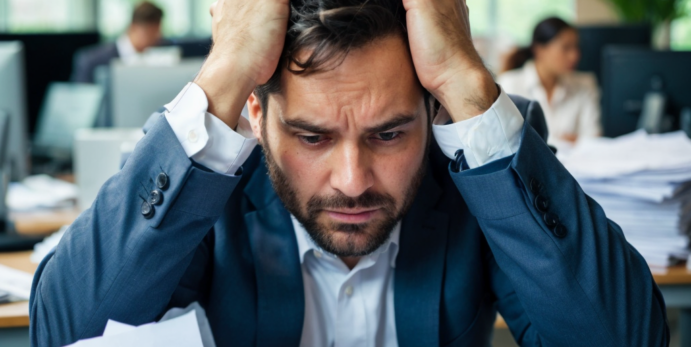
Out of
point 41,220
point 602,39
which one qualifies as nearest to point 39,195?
point 41,220

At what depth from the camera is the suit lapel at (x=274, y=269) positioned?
4.28 ft

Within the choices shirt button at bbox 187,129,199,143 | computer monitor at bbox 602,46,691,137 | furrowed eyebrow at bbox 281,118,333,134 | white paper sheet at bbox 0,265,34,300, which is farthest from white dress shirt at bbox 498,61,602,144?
shirt button at bbox 187,129,199,143

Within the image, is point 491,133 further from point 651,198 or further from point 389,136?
point 651,198

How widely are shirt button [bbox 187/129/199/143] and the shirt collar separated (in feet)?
0.90

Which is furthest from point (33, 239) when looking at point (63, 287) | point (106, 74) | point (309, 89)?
point (106, 74)

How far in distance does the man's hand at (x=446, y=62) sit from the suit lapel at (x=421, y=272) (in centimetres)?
24

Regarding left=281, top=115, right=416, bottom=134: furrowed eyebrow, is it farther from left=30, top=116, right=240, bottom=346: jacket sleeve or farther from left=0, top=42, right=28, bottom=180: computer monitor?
left=0, top=42, right=28, bottom=180: computer monitor

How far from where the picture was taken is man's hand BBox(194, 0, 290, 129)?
1183mm

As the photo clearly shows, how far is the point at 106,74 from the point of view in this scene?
3.79 m

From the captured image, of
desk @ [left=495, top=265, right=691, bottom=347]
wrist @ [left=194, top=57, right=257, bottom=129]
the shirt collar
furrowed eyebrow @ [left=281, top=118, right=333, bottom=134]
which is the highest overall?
wrist @ [left=194, top=57, right=257, bottom=129]

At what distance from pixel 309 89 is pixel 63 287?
0.51 meters

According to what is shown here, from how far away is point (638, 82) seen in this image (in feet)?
9.45

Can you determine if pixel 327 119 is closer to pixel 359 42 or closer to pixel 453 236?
pixel 359 42

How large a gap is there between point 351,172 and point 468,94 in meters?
0.23
